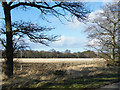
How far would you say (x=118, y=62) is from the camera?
15297mm

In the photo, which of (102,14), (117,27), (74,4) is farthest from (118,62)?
(74,4)

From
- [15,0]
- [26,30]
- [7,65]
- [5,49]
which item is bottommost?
[7,65]

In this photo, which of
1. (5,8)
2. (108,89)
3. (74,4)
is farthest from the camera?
(74,4)

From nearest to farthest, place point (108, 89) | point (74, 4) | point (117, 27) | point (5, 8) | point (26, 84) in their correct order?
point (108, 89) < point (26, 84) < point (5, 8) < point (74, 4) < point (117, 27)

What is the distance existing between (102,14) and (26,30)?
31.3ft

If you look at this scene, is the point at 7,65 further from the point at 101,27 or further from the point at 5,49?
the point at 101,27

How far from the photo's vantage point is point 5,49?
941 centimetres

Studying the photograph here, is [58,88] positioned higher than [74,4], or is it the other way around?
[74,4]

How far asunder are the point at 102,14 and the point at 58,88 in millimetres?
11724

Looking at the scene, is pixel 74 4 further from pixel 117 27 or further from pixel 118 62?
pixel 118 62

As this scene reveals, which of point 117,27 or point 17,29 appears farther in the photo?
point 117,27

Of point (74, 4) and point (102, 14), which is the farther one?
point (102, 14)

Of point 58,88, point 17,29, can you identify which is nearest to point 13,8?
point 17,29

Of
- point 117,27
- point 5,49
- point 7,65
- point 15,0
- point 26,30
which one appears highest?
point 15,0
